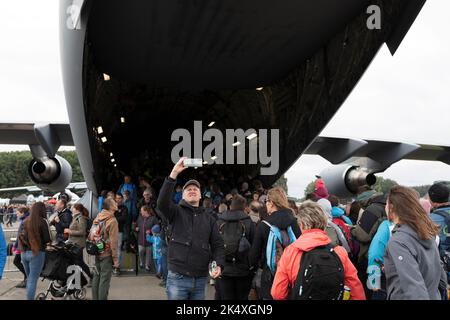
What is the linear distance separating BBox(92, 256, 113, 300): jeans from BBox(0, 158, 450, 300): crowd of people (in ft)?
0.04

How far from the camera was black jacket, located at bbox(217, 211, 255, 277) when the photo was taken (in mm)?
4078

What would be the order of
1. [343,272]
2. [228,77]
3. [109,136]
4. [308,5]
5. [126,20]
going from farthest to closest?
1. [109,136]
2. [228,77]
3. [126,20]
4. [308,5]
5. [343,272]

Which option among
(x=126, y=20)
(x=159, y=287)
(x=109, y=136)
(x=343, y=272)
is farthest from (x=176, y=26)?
(x=109, y=136)

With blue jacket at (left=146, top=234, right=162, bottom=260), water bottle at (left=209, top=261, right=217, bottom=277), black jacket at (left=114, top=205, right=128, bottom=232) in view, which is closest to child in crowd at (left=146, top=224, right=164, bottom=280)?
blue jacket at (left=146, top=234, right=162, bottom=260)

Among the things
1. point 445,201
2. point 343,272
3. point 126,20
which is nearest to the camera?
point 343,272

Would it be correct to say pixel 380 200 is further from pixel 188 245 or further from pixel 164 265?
pixel 164 265

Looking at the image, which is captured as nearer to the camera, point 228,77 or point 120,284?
point 120,284

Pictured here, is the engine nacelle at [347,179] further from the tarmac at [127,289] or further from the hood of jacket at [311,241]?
the hood of jacket at [311,241]

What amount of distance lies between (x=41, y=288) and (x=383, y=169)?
912 centimetres

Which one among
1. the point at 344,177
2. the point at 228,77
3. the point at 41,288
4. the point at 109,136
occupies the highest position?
the point at 228,77

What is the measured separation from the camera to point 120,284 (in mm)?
6688

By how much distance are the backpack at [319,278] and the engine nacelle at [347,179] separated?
9.46 meters

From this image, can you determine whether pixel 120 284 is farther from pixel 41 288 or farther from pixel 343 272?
pixel 343 272

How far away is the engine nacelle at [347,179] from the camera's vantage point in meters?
11.6
